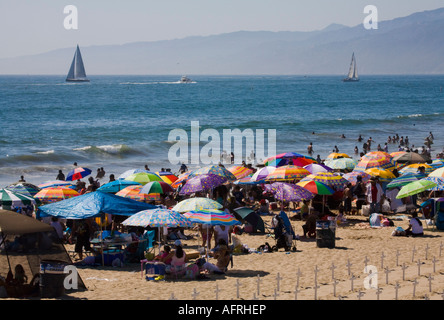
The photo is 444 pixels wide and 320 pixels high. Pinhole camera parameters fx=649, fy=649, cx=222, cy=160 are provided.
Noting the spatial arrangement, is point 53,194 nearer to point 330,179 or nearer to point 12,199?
point 12,199

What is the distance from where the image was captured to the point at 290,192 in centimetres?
1745

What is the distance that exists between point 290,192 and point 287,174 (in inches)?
87.4

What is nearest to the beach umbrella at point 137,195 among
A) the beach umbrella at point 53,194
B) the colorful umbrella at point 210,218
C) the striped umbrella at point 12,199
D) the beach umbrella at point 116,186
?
the beach umbrella at point 116,186

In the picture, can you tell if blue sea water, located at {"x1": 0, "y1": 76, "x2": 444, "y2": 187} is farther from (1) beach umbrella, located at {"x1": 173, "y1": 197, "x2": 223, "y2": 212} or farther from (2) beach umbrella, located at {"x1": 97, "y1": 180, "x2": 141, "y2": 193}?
(1) beach umbrella, located at {"x1": 173, "y1": 197, "x2": 223, "y2": 212}

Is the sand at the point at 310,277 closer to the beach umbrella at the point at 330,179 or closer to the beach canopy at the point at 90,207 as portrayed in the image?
the beach canopy at the point at 90,207

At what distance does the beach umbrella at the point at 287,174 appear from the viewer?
770 inches

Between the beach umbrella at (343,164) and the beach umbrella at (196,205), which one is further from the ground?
the beach umbrella at (196,205)

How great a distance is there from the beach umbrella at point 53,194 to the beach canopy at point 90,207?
10.2 ft

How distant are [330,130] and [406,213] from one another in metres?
39.6

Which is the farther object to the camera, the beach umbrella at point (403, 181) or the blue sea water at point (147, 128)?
the blue sea water at point (147, 128)

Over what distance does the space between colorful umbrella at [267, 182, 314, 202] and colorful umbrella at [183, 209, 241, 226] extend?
3671 mm

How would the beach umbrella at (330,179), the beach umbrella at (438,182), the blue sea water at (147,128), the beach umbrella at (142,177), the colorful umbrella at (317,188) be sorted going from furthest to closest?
the blue sea water at (147,128) < the beach umbrella at (142,177) < the beach umbrella at (330,179) < the colorful umbrella at (317,188) < the beach umbrella at (438,182)

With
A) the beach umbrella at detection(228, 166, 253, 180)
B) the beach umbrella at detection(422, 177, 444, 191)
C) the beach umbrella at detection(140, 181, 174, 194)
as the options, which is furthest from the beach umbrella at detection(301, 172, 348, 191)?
the beach umbrella at detection(140, 181, 174, 194)
